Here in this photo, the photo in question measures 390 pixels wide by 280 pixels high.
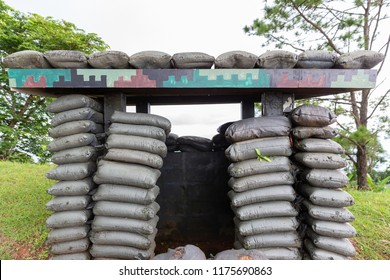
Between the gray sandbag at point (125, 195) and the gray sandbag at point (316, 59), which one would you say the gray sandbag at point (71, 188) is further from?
the gray sandbag at point (316, 59)

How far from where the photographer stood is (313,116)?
8.32 ft

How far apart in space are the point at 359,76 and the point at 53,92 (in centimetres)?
376

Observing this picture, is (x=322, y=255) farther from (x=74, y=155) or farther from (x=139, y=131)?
(x=74, y=155)

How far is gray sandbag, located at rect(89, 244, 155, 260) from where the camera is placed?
2.53m

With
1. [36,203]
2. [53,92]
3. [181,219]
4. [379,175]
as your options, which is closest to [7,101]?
[36,203]

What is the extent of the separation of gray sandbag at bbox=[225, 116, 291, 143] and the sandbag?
956 mm

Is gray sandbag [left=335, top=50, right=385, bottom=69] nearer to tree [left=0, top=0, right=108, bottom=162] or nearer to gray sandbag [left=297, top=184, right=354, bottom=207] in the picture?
gray sandbag [left=297, top=184, right=354, bottom=207]

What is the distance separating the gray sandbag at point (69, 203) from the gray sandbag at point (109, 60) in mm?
1500

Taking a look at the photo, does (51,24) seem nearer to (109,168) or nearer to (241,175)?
(109,168)

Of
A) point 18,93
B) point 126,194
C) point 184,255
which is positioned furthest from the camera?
point 18,93

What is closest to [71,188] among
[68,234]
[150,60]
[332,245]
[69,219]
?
[69,219]

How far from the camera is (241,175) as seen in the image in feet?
8.33

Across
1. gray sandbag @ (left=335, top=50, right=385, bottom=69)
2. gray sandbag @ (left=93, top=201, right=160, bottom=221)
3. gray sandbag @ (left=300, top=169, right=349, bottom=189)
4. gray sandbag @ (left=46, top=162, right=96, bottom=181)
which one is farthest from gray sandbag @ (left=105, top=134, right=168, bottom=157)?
gray sandbag @ (left=335, top=50, right=385, bottom=69)

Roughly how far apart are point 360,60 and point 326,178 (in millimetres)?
1354
